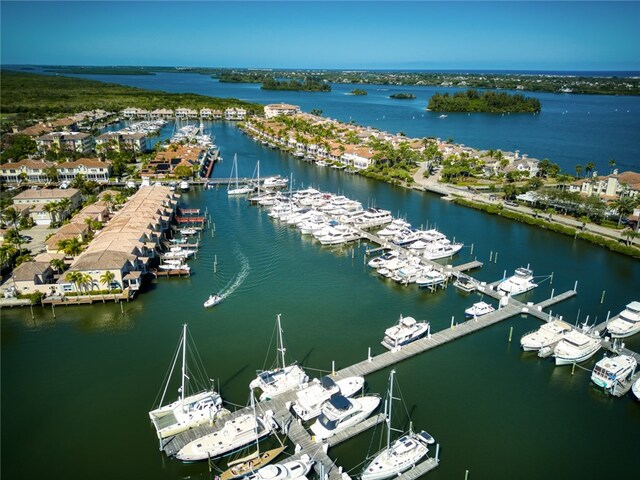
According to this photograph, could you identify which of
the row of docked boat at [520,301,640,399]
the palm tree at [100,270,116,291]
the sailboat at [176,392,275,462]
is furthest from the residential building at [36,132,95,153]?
the row of docked boat at [520,301,640,399]

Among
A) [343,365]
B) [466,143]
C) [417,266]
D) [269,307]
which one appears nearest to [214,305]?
[269,307]

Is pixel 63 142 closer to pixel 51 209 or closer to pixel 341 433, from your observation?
pixel 51 209

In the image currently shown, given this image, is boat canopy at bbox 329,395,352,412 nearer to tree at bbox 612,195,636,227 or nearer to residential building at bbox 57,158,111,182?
tree at bbox 612,195,636,227

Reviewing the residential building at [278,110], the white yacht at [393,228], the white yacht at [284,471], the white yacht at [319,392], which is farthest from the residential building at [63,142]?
the white yacht at [284,471]

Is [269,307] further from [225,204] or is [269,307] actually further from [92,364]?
[225,204]

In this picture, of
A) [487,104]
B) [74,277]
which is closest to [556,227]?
[74,277]
